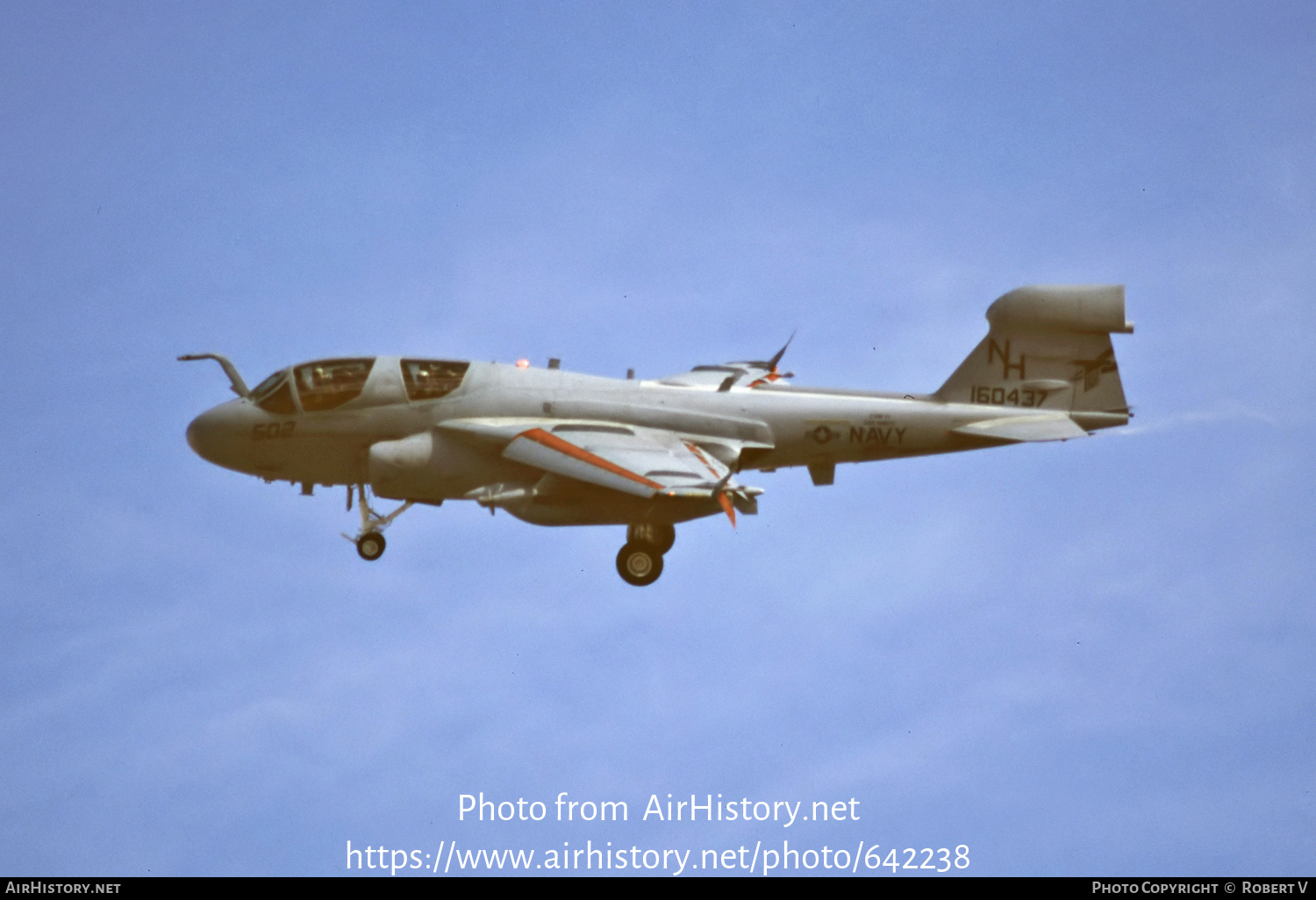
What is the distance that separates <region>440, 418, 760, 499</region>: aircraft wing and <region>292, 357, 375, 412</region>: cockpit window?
6.21 ft

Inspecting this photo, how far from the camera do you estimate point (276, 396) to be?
3453 centimetres

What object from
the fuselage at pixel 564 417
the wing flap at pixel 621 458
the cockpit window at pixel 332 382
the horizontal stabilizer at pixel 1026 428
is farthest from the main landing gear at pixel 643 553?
the horizontal stabilizer at pixel 1026 428

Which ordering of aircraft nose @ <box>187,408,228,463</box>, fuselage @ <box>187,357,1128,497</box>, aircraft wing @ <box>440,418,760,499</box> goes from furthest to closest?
aircraft nose @ <box>187,408,228,463</box> → fuselage @ <box>187,357,1128,497</box> → aircraft wing @ <box>440,418,760,499</box>

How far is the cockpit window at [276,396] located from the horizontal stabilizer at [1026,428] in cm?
1242

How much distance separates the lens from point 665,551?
3384 cm

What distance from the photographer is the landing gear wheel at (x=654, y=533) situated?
33469 millimetres

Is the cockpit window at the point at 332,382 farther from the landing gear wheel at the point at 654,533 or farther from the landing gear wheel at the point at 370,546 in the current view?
the landing gear wheel at the point at 654,533

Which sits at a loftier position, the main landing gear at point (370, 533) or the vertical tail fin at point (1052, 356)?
the vertical tail fin at point (1052, 356)

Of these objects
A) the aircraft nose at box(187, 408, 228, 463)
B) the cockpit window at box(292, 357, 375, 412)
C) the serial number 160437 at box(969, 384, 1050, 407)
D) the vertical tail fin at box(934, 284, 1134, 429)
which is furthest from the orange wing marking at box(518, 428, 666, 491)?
the serial number 160437 at box(969, 384, 1050, 407)

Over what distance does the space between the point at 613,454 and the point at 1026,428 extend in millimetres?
8027

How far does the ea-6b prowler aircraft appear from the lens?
33.4 meters

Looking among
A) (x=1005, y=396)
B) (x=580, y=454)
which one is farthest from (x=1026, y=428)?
(x=580, y=454)

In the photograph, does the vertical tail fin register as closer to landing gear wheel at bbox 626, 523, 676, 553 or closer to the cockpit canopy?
landing gear wheel at bbox 626, 523, 676, 553

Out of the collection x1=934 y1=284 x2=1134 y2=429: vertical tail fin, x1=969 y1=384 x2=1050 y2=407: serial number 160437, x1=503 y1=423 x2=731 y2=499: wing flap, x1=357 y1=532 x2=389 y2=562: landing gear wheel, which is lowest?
x1=357 y1=532 x2=389 y2=562: landing gear wheel
